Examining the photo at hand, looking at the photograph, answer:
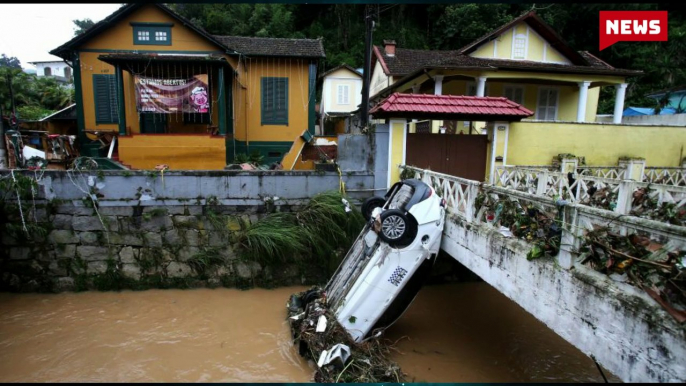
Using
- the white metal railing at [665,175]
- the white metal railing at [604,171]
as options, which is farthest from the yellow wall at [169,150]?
the white metal railing at [665,175]

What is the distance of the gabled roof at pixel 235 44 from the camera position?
531 inches

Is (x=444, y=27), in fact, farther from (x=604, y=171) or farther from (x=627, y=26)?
(x=604, y=171)

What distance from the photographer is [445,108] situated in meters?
8.73

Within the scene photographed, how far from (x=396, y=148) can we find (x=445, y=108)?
4.75ft

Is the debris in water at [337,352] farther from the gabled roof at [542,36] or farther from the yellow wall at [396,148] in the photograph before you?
the gabled roof at [542,36]

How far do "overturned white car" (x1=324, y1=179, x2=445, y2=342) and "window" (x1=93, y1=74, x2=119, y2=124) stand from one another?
12.5 metres

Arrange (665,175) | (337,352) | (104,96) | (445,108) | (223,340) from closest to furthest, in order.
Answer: (337,352), (223,340), (445,108), (665,175), (104,96)

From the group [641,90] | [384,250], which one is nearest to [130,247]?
[384,250]

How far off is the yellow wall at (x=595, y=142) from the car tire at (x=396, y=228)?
18.2 feet

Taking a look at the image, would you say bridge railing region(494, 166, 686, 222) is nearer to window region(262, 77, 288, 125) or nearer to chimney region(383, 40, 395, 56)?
window region(262, 77, 288, 125)

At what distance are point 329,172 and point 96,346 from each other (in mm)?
5852

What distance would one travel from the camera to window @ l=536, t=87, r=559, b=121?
16938mm

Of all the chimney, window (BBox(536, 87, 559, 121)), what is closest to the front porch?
the chimney

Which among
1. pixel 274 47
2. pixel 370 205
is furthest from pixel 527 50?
pixel 370 205
